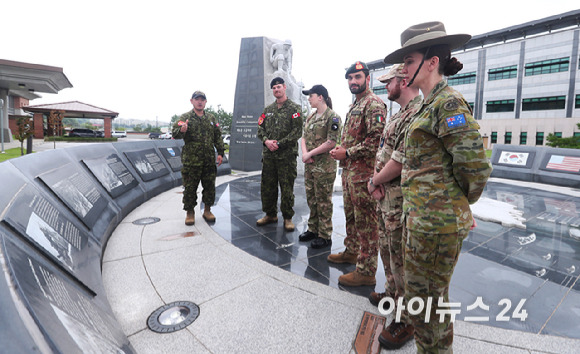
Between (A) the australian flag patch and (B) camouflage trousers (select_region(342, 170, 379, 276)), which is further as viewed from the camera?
(B) camouflage trousers (select_region(342, 170, 379, 276))

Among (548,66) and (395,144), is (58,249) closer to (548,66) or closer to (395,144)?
(395,144)

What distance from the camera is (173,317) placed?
2.11 m

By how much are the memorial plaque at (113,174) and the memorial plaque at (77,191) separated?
0.32 metres

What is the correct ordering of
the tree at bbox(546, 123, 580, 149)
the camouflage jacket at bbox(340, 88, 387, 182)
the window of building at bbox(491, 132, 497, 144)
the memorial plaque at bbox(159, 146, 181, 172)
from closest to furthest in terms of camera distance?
the camouflage jacket at bbox(340, 88, 387, 182), the memorial plaque at bbox(159, 146, 181, 172), the tree at bbox(546, 123, 580, 149), the window of building at bbox(491, 132, 497, 144)

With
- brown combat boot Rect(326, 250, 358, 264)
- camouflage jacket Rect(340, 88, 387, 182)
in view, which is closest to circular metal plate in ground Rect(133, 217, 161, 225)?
brown combat boot Rect(326, 250, 358, 264)

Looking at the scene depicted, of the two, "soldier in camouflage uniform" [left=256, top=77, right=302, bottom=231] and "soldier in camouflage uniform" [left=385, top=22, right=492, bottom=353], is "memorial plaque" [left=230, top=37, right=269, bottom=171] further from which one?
"soldier in camouflage uniform" [left=385, top=22, right=492, bottom=353]

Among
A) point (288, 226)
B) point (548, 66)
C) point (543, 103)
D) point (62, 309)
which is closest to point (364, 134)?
point (288, 226)

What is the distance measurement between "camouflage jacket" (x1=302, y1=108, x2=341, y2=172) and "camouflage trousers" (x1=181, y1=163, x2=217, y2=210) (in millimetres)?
1705

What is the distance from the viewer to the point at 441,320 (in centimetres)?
145

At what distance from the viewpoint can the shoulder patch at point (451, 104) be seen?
4.45 feet

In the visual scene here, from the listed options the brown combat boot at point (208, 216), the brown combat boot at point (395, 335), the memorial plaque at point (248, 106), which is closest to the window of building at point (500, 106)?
the memorial plaque at point (248, 106)

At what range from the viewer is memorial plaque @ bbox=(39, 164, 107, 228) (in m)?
2.87

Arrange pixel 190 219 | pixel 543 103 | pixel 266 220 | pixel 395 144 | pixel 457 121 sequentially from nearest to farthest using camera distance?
pixel 457 121, pixel 395 144, pixel 190 219, pixel 266 220, pixel 543 103

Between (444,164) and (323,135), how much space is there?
2113 mm
